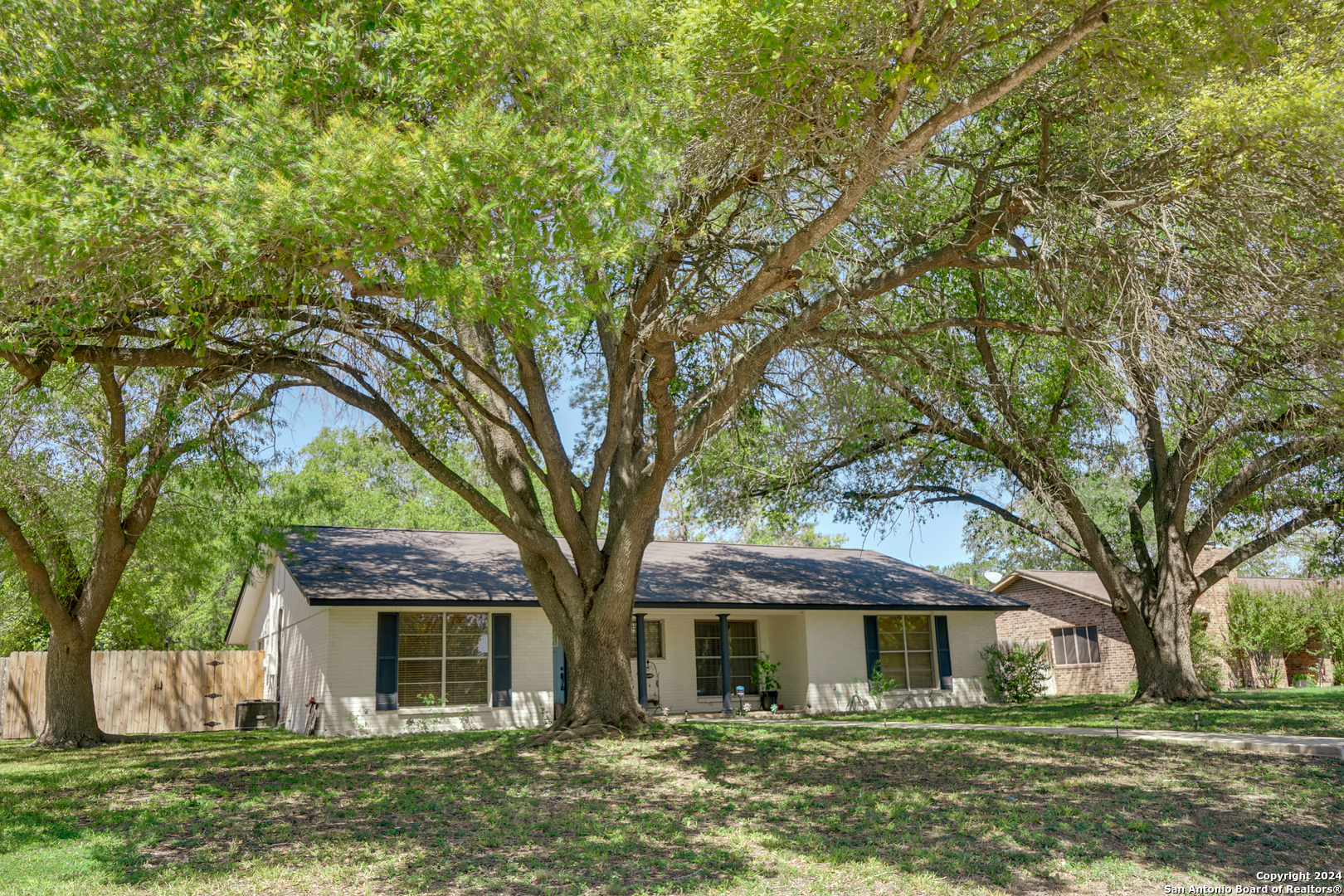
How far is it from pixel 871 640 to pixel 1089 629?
463 inches

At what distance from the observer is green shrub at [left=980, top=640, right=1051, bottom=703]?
2075cm

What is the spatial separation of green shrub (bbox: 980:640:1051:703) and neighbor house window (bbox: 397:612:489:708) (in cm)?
1191

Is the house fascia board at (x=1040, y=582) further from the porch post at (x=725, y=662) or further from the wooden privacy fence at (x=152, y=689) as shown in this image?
the wooden privacy fence at (x=152, y=689)

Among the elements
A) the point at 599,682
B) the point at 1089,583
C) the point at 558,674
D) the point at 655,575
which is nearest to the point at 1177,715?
the point at 599,682

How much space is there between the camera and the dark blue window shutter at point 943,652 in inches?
812

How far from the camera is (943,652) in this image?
68.1 ft

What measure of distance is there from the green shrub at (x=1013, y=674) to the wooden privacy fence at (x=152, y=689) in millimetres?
17428

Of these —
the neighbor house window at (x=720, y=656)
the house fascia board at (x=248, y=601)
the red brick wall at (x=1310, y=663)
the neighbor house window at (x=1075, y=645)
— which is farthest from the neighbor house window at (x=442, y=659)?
the red brick wall at (x=1310, y=663)

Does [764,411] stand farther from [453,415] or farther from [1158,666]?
[1158,666]

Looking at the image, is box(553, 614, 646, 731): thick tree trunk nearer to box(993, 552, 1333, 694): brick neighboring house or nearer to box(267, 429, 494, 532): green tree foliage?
box(993, 552, 1333, 694): brick neighboring house

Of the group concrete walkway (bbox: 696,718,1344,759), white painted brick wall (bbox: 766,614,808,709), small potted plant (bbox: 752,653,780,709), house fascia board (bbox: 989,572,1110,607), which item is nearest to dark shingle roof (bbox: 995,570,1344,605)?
house fascia board (bbox: 989,572,1110,607)

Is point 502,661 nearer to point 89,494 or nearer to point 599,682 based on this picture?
point 599,682

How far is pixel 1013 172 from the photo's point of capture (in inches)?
424

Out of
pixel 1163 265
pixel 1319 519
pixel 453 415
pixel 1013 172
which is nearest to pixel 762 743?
pixel 453 415
